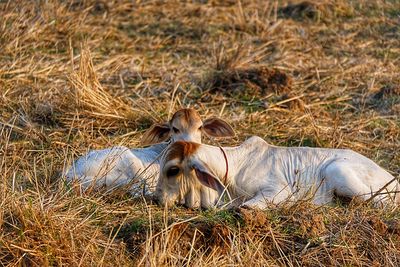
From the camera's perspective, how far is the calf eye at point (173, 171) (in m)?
8.04

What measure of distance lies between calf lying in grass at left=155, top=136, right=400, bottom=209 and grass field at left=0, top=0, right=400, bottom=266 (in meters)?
0.19

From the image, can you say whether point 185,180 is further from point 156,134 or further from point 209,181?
point 156,134

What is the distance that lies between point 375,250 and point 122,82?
15.0 ft

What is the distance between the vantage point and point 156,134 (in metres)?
8.95

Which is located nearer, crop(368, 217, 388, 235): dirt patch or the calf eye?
crop(368, 217, 388, 235): dirt patch

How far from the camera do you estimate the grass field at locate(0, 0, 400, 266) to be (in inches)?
287

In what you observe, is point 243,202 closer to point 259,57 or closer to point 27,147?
point 27,147

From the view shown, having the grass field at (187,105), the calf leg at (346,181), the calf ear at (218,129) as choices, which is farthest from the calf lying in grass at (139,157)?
the calf leg at (346,181)

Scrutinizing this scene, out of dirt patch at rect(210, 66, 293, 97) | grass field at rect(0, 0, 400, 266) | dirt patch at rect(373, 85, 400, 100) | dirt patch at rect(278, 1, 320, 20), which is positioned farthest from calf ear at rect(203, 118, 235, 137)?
dirt patch at rect(278, 1, 320, 20)

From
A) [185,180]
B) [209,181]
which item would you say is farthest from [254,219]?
[185,180]

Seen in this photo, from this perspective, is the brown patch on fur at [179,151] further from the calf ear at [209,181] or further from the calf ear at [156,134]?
the calf ear at [156,134]

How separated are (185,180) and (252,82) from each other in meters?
3.43

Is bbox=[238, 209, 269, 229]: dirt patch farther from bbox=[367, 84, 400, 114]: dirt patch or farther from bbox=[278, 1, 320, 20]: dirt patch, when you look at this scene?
bbox=[278, 1, 320, 20]: dirt patch

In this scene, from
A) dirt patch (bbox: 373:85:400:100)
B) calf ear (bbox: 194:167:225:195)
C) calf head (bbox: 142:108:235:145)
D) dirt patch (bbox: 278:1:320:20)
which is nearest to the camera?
calf ear (bbox: 194:167:225:195)
